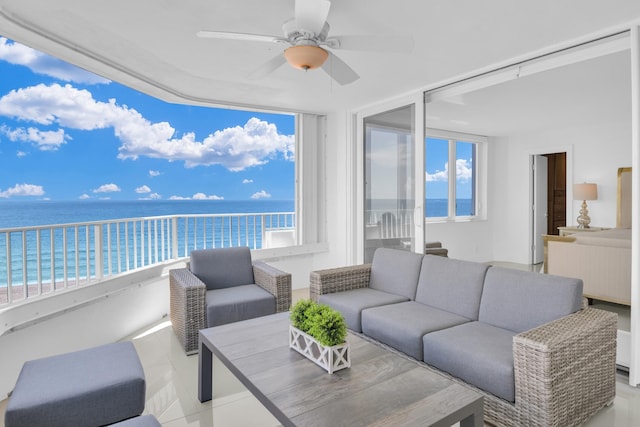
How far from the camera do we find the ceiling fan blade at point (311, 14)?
175cm

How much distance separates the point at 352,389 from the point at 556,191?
25.0 ft

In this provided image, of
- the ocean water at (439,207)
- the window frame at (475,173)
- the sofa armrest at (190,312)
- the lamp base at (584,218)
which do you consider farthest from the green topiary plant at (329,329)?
the lamp base at (584,218)

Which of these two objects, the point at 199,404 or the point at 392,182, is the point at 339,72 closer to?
the point at 392,182

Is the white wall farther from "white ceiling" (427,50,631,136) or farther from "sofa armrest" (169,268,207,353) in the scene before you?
"sofa armrest" (169,268,207,353)

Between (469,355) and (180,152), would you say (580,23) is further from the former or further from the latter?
(180,152)

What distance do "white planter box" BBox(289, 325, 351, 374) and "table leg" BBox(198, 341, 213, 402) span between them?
726mm

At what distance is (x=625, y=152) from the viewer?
18.7 feet

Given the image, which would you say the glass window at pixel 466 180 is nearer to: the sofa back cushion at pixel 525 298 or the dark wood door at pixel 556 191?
the dark wood door at pixel 556 191

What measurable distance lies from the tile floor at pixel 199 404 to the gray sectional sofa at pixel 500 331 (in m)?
0.12

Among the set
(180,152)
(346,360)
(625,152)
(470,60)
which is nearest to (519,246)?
(625,152)

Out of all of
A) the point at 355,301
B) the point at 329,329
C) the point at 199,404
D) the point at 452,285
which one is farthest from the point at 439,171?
the point at 199,404

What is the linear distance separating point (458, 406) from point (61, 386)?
5.66ft

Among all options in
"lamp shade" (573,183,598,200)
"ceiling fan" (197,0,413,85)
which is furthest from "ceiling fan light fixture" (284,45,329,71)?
"lamp shade" (573,183,598,200)

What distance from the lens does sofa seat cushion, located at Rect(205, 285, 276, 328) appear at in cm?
308
